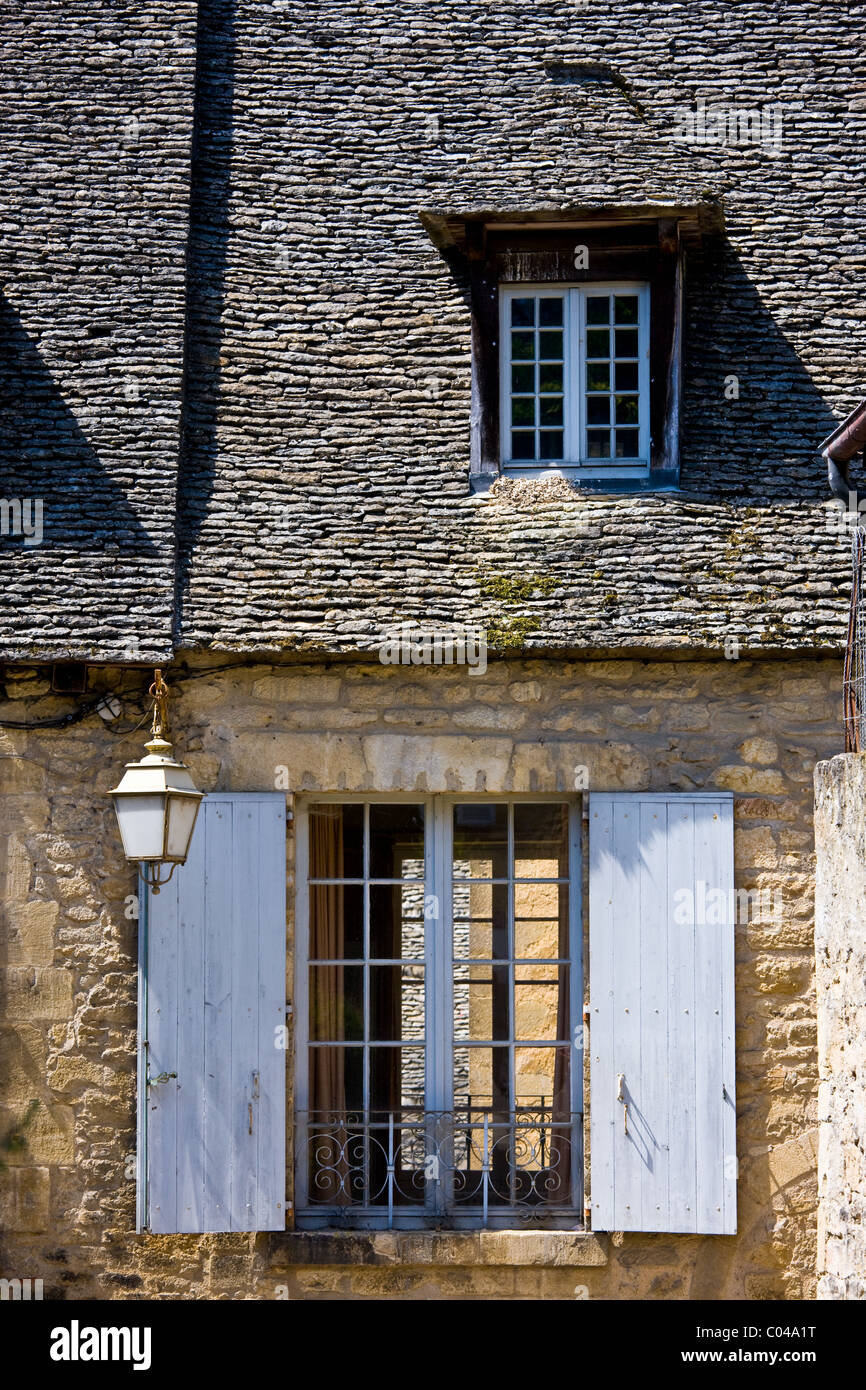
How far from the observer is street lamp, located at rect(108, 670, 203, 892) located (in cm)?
620

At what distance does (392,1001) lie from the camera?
738cm

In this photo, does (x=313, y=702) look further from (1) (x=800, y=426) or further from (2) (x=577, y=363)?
(1) (x=800, y=426)

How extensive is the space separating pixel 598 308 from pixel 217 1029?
3.83 metres

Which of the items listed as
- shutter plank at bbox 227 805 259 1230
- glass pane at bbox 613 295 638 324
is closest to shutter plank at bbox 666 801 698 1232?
shutter plank at bbox 227 805 259 1230

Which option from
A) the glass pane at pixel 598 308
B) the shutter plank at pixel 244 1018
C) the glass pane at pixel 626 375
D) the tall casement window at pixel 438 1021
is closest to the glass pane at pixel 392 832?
the tall casement window at pixel 438 1021

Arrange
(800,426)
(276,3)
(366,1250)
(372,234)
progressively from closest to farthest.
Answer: (366,1250)
(800,426)
(372,234)
(276,3)

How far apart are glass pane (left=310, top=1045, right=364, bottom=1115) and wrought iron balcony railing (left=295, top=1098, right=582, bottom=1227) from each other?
54 millimetres

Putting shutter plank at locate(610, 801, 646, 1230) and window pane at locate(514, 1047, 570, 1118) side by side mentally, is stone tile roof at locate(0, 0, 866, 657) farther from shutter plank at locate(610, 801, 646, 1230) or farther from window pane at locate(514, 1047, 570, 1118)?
window pane at locate(514, 1047, 570, 1118)

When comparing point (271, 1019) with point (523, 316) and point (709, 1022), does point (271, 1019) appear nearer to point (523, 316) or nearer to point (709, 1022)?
point (709, 1022)

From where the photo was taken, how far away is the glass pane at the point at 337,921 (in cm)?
732

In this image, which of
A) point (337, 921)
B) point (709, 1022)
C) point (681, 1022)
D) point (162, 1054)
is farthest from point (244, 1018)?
point (709, 1022)

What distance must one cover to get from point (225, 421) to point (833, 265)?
3.08 metres

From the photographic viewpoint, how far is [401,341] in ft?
26.5

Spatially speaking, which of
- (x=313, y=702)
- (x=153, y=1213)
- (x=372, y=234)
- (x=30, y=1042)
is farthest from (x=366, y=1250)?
(x=372, y=234)
